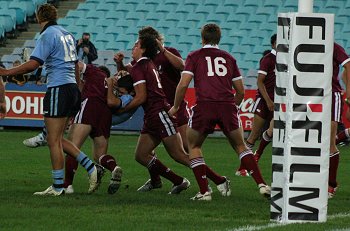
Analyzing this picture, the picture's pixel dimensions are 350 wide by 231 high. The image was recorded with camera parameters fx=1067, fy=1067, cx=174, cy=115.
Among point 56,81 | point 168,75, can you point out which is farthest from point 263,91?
point 56,81

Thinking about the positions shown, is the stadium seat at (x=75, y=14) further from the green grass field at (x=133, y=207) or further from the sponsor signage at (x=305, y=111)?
the sponsor signage at (x=305, y=111)

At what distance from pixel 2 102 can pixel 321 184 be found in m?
4.11

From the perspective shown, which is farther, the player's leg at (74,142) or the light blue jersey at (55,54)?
the player's leg at (74,142)

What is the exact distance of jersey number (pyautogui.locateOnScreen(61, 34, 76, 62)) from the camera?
1178 centimetres

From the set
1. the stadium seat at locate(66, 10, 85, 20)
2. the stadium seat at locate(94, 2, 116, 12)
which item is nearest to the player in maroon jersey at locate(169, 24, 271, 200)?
the stadium seat at locate(66, 10, 85, 20)

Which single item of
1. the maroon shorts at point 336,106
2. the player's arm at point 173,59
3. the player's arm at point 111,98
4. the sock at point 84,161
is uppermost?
the player's arm at point 173,59

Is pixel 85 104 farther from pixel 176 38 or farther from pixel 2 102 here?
pixel 176 38

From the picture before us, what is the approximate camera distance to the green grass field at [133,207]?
9.20m

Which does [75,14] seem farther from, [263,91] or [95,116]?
[95,116]

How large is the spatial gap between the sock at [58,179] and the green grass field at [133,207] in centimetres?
16

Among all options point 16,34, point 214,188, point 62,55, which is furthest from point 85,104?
point 16,34

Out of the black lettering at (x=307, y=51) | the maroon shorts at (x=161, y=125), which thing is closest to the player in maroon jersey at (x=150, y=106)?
the maroon shorts at (x=161, y=125)

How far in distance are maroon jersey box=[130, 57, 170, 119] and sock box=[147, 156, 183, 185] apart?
64 cm

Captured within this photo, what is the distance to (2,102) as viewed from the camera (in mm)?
11844
